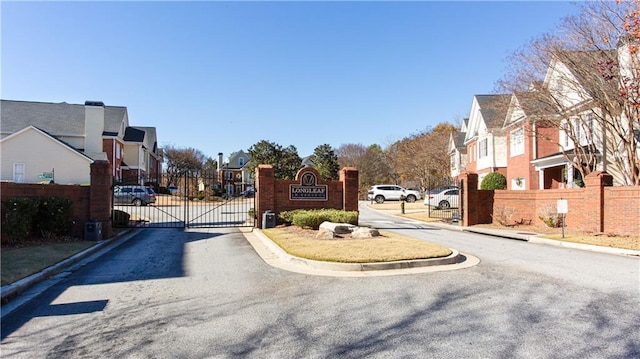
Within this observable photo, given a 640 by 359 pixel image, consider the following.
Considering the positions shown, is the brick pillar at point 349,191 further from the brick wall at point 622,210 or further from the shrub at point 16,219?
the shrub at point 16,219

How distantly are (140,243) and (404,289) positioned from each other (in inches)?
404

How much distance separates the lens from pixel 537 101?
20500 millimetres

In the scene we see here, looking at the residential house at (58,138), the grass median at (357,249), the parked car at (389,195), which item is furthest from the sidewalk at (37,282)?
the parked car at (389,195)

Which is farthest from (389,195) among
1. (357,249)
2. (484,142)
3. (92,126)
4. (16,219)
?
(16,219)

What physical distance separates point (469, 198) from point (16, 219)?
18.6m

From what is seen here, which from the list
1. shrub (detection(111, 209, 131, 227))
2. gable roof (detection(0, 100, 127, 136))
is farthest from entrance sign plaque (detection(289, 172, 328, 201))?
gable roof (detection(0, 100, 127, 136))

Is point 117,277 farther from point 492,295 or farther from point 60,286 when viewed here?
point 492,295

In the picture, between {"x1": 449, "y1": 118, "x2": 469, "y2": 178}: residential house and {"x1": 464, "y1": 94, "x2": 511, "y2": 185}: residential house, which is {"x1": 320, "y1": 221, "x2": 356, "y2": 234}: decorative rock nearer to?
{"x1": 464, "y1": 94, "x2": 511, "y2": 185}: residential house

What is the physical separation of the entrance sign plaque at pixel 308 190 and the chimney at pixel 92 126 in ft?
91.2

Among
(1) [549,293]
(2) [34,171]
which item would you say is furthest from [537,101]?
(2) [34,171]

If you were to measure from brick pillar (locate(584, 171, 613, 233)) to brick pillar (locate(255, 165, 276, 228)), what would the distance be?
39.9 feet

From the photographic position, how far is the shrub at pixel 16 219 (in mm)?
11594

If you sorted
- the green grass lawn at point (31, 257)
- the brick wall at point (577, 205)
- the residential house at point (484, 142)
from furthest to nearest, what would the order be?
the residential house at point (484, 142) < the brick wall at point (577, 205) < the green grass lawn at point (31, 257)

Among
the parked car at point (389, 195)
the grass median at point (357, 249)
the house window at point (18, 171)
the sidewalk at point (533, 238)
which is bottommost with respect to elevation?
the sidewalk at point (533, 238)
